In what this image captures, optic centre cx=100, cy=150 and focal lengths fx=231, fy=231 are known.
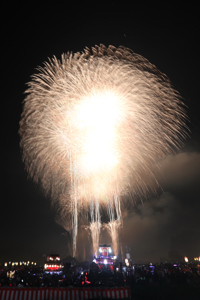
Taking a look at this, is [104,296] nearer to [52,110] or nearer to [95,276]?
[95,276]

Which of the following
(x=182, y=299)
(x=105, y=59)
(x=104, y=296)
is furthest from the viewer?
(x=105, y=59)

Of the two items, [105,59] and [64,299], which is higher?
[105,59]

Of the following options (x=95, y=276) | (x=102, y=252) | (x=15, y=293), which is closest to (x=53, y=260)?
(x=102, y=252)

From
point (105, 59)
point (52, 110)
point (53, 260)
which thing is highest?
point (105, 59)

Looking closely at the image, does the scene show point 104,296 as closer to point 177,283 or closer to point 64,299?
point 64,299

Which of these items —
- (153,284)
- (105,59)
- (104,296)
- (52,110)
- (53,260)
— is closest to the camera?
(104,296)

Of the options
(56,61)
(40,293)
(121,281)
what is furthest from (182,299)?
(56,61)

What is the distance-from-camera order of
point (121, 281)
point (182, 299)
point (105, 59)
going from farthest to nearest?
point (105, 59), point (121, 281), point (182, 299)

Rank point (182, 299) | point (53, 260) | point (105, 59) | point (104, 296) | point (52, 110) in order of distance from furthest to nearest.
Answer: point (53, 260) < point (52, 110) < point (105, 59) < point (182, 299) < point (104, 296)

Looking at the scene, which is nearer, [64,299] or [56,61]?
[64,299]
